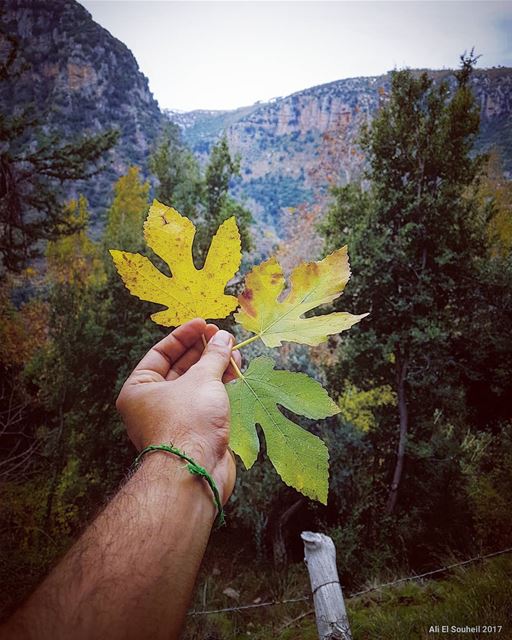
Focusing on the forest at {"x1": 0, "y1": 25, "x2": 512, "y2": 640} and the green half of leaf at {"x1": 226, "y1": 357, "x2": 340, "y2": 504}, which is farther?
the forest at {"x1": 0, "y1": 25, "x2": 512, "y2": 640}

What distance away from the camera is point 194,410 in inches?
32.7

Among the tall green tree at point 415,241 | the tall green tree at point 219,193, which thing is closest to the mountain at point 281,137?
the tall green tree at point 219,193

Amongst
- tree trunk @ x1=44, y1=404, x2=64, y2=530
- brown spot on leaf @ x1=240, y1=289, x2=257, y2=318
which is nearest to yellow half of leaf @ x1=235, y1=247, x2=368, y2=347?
brown spot on leaf @ x1=240, y1=289, x2=257, y2=318

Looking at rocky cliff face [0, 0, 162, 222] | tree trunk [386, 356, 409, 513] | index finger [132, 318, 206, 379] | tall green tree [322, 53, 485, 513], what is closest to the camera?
index finger [132, 318, 206, 379]

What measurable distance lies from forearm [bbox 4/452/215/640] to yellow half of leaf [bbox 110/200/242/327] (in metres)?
0.34

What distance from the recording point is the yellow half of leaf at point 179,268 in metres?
0.74

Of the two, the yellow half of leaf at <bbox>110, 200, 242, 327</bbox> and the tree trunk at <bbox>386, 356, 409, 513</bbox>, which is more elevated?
the yellow half of leaf at <bbox>110, 200, 242, 327</bbox>

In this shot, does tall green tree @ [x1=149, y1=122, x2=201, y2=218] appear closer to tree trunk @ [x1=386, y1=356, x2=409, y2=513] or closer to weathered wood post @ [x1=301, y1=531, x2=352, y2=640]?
tree trunk @ [x1=386, y1=356, x2=409, y2=513]

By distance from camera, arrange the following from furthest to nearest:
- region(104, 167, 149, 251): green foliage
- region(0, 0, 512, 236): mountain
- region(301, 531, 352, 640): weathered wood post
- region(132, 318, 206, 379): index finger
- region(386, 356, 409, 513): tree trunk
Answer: region(0, 0, 512, 236): mountain, region(104, 167, 149, 251): green foliage, region(386, 356, 409, 513): tree trunk, region(301, 531, 352, 640): weathered wood post, region(132, 318, 206, 379): index finger

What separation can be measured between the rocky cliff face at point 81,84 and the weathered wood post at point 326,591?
3531 centimetres

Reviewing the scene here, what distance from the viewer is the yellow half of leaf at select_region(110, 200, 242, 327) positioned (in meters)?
0.74

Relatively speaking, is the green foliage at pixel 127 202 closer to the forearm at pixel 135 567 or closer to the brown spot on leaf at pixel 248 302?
the brown spot on leaf at pixel 248 302

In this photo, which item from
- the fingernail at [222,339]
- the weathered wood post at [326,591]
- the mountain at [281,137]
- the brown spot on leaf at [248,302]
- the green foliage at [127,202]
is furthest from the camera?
the mountain at [281,137]

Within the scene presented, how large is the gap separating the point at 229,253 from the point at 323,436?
6.80 metres
